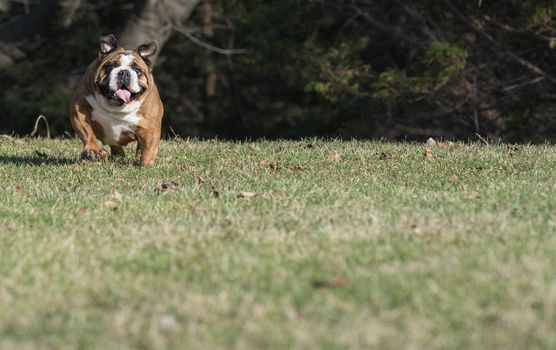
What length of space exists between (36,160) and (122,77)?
6.66 feet

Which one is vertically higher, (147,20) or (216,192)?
(216,192)

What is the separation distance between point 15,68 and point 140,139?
17.6 m

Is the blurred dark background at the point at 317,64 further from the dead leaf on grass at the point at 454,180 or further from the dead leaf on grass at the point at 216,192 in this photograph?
the dead leaf on grass at the point at 216,192

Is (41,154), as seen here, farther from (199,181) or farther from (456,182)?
(456,182)

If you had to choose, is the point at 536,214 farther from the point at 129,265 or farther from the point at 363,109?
the point at 363,109

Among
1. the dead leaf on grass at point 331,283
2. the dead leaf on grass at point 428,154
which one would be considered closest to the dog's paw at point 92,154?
the dead leaf on grass at point 428,154

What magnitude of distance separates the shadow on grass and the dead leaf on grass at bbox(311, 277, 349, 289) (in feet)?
19.7

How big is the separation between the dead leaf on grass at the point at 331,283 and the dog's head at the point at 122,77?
4916mm

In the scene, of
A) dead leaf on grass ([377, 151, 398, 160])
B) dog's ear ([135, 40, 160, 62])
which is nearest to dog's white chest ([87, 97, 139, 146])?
dog's ear ([135, 40, 160, 62])

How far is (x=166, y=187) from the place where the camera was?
364 inches

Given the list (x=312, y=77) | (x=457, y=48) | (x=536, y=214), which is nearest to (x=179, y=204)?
(x=536, y=214)

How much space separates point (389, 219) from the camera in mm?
7316

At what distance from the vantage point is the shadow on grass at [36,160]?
1127 centimetres

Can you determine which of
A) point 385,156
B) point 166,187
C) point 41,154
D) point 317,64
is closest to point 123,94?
point 166,187
